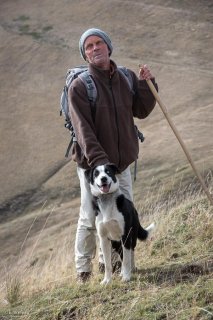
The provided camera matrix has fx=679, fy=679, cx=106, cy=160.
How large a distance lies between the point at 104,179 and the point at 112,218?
1.21 ft

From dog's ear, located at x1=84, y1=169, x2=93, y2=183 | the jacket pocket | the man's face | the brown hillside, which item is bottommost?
the brown hillside

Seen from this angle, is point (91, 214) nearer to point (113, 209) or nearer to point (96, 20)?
point (113, 209)

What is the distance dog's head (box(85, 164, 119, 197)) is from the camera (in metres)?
4.98

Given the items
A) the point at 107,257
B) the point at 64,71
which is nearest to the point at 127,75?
the point at 107,257

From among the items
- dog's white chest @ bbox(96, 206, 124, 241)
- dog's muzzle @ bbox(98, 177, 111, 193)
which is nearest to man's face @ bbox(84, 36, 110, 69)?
dog's muzzle @ bbox(98, 177, 111, 193)

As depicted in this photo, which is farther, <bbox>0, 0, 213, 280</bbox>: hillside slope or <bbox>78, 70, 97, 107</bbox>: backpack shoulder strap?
<bbox>0, 0, 213, 280</bbox>: hillside slope

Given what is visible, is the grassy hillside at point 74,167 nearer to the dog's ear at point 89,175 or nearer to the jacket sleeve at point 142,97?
the dog's ear at point 89,175

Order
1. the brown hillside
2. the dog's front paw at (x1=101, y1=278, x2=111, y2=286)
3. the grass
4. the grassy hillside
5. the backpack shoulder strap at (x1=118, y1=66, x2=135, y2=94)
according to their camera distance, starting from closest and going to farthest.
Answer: the grass → the grassy hillside → the dog's front paw at (x1=101, y1=278, x2=111, y2=286) → the backpack shoulder strap at (x1=118, y1=66, x2=135, y2=94) → the brown hillside

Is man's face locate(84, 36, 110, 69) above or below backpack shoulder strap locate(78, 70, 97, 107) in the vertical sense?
above

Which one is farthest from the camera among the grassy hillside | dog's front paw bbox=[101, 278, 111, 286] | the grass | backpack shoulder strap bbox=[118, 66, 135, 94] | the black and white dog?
backpack shoulder strap bbox=[118, 66, 135, 94]

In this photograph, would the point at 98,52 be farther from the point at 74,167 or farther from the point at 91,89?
the point at 74,167

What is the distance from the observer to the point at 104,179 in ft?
16.3

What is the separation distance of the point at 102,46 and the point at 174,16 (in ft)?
103

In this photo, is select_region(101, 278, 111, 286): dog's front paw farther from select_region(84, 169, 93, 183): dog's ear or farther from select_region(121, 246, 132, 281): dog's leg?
select_region(84, 169, 93, 183): dog's ear
